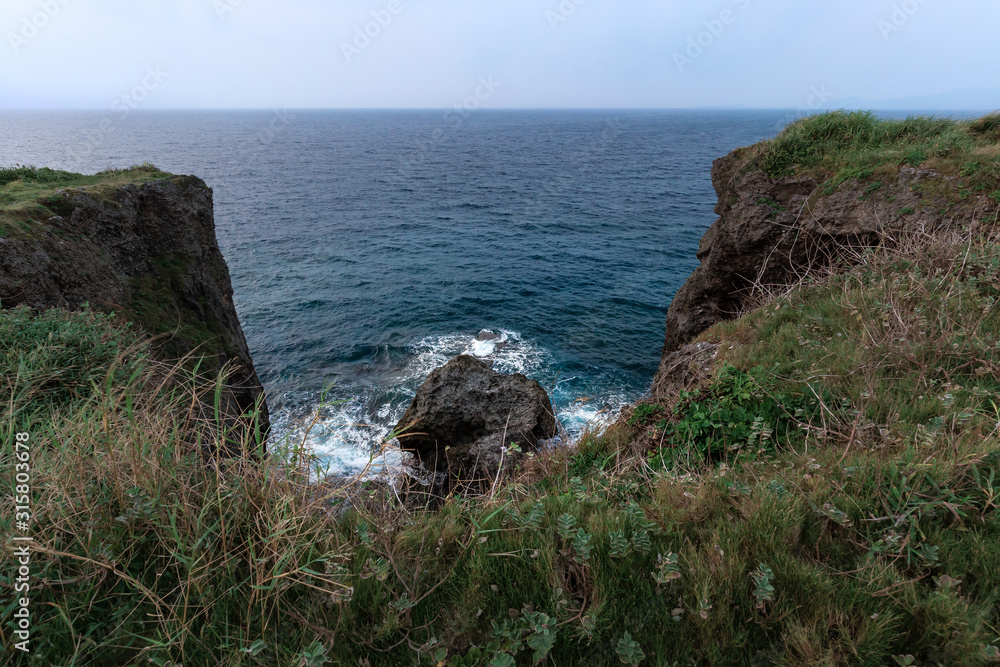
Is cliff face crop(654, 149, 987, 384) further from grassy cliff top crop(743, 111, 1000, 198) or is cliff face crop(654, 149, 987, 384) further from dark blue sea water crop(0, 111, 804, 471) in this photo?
dark blue sea water crop(0, 111, 804, 471)

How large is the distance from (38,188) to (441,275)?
19805mm

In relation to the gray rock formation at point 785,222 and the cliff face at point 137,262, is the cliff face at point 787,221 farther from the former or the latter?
the cliff face at point 137,262

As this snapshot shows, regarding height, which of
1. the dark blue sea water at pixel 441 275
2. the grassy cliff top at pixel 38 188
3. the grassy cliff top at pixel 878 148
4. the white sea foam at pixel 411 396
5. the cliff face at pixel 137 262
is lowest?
the white sea foam at pixel 411 396

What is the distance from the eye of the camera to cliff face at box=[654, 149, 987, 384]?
9.69m

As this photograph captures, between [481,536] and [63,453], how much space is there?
101 inches

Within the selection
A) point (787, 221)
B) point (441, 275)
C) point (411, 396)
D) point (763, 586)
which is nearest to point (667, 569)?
point (763, 586)

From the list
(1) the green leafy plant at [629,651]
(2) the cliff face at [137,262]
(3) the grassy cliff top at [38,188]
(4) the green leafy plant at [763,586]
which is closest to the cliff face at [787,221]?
(4) the green leafy plant at [763,586]

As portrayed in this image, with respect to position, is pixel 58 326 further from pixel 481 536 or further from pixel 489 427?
→ pixel 489 427

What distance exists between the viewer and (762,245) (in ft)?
43.9

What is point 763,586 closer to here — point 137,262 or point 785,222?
point 785,222

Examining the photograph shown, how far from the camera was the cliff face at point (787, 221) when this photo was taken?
9.69 meters

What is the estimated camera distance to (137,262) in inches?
565

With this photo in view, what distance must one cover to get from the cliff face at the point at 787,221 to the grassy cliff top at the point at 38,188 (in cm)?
1589

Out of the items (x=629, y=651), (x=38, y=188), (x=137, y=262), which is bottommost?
(x=137, y=262)
